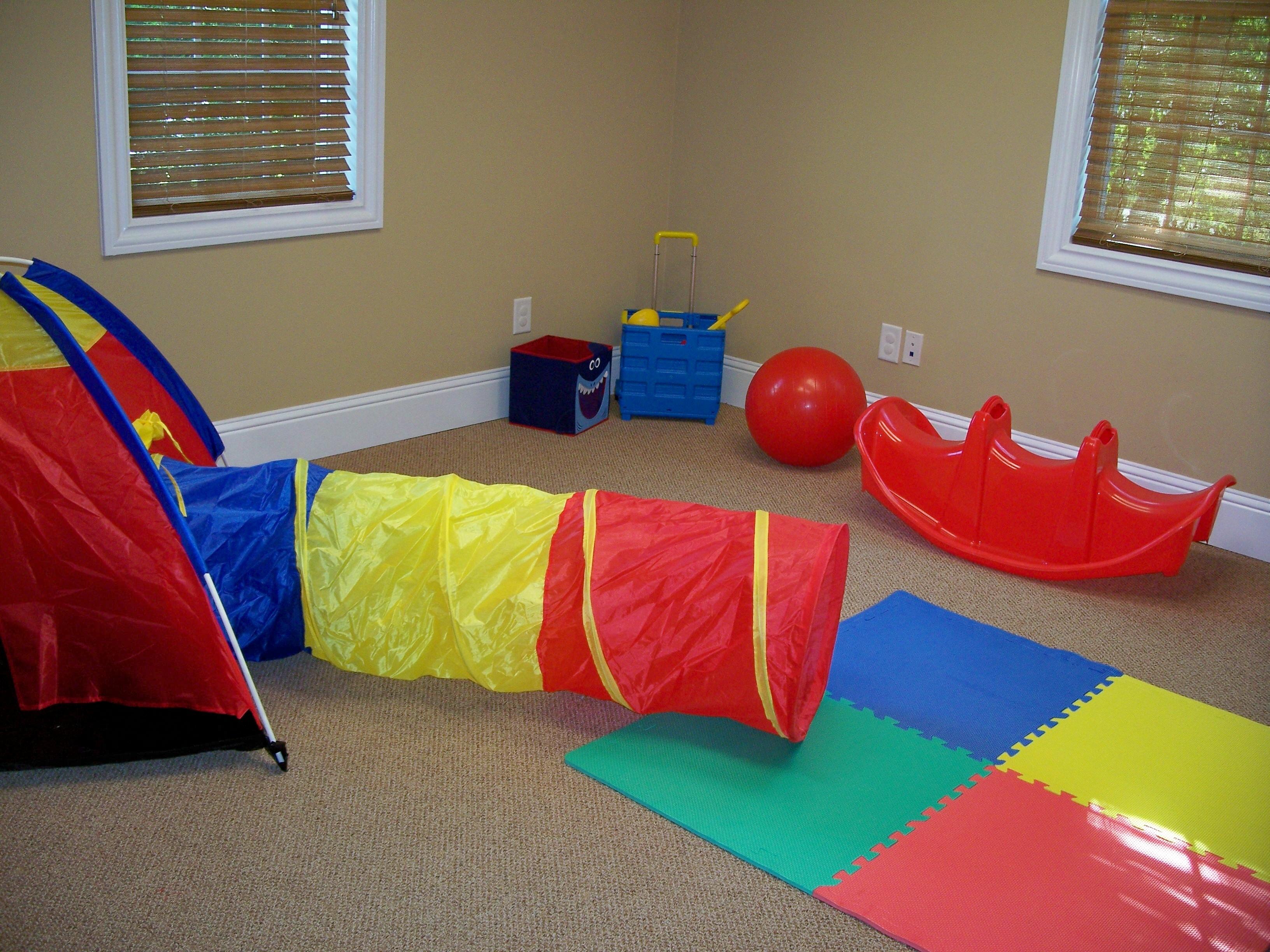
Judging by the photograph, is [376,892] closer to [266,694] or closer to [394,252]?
[266,694]

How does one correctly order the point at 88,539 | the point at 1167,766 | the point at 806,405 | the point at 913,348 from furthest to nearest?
the point at 913,348
the point at 806,405
the point at 1167,766
the point at 88,539

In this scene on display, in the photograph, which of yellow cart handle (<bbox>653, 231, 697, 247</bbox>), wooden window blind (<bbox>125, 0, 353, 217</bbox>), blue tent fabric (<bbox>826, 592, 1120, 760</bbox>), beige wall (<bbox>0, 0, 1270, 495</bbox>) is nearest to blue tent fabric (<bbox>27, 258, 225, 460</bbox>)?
beige wall (<bbox>0, 0, 1270, 495</bbox>)

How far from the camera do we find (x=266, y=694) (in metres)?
2.15

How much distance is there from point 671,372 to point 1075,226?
1296 millimetres

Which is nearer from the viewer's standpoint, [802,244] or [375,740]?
[375,740]

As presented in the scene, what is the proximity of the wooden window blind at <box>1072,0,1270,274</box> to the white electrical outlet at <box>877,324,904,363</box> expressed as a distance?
655 millimetres

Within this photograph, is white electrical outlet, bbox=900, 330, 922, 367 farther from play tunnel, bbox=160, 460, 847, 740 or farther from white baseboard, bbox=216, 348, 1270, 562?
play tunnel, bbox=160, 460, 847, 740

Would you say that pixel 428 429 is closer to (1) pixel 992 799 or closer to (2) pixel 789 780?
(2) pixel 789 780

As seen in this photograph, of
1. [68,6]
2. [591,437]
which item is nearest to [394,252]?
[591,437]

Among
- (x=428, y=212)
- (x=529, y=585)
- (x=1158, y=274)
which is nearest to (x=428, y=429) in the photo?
(x=428, y=212)

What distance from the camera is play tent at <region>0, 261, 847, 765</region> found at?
1.90 meters

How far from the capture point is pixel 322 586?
2.11 m

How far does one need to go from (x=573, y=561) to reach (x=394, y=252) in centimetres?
A: 163

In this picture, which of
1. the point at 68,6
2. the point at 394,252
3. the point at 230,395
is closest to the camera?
the point at 68,6
